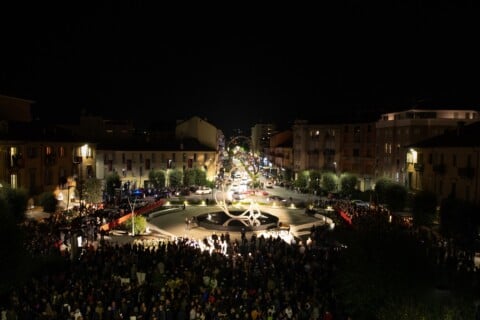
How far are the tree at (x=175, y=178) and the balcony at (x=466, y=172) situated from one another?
4362cm

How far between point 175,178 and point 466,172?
147 feet

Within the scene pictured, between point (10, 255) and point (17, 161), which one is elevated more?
point (17, 161)

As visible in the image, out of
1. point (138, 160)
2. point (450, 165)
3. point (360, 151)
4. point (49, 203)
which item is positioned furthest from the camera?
point (138, 160)

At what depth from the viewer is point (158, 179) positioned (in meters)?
70.8

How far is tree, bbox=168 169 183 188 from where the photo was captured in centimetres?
7150

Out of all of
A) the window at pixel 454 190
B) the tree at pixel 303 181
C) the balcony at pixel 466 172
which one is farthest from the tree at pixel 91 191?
the balcony at pixel 466 172

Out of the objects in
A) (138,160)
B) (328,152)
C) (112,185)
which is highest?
(328,152)

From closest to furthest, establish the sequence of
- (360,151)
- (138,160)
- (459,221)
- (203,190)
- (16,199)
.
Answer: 1. (459,221)
2. (16,199)
3. (203,190)
4. (360,151)
5. (138,160)

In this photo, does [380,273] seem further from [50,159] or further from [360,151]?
[360,151]

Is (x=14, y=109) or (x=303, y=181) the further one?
(x=303, y=181)

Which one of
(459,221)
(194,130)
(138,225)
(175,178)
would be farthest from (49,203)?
(194,130)

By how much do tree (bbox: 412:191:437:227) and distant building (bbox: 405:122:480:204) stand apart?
2.48 meters

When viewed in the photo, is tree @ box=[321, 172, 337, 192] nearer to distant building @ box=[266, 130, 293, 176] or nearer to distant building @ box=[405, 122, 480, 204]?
distant building @ box=[405, 122, 480, 204]

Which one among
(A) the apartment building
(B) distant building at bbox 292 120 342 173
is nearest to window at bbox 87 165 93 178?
(B) distant building at bbox 292 120 342 173
